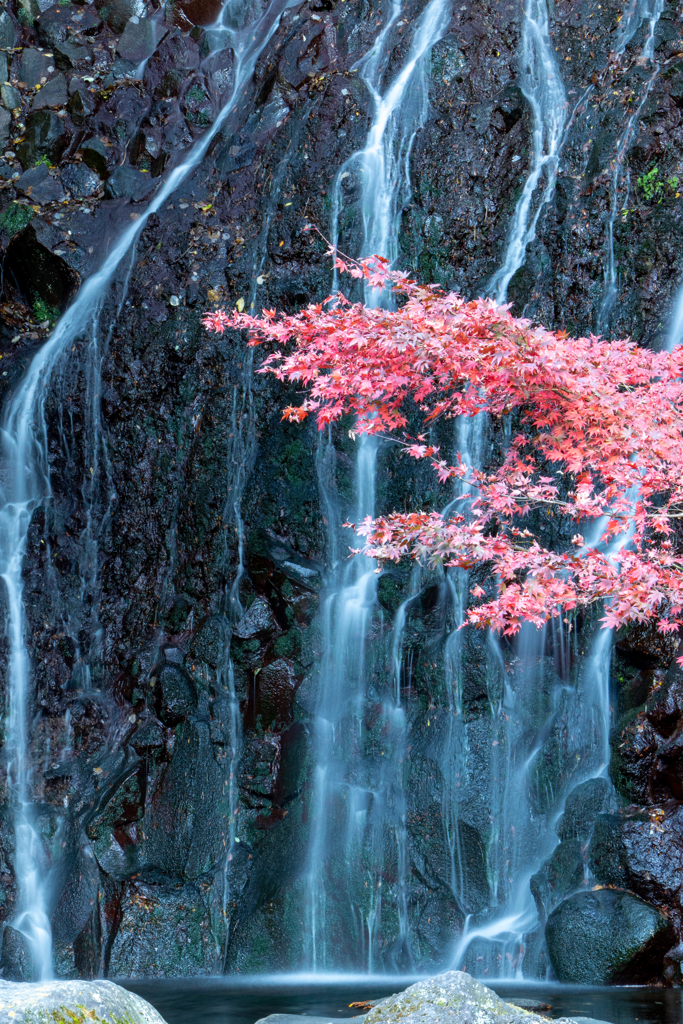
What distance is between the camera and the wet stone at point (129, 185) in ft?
30.7

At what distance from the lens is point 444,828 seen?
7594 millimetres

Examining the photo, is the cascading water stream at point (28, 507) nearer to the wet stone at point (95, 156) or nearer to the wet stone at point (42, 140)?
the wet stone at point (95, 156)

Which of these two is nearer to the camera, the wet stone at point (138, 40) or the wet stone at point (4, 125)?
the wet stone at point (4, 125)

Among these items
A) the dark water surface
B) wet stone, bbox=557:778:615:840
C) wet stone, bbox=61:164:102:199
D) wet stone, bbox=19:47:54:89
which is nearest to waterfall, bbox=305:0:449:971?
the dark water surface

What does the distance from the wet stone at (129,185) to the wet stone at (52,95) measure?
4.27ft

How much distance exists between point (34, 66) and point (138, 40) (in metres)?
1.35

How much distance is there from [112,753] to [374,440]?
3988 mm

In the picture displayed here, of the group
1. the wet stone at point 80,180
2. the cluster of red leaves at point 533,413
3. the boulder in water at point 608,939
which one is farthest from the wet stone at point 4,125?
the boulder in water at point 608,939

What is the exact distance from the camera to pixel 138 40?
34.3 feet

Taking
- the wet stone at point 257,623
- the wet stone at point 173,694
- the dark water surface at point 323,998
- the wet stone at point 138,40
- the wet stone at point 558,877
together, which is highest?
the wet stone at point 138,40

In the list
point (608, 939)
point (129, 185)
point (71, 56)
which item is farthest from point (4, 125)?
point (608, 939)

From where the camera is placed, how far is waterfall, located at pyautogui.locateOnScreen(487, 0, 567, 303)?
343 inches

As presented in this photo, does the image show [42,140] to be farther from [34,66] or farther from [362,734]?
[362,734]

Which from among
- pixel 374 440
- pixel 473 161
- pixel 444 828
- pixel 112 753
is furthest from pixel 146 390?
pixel 444 828
